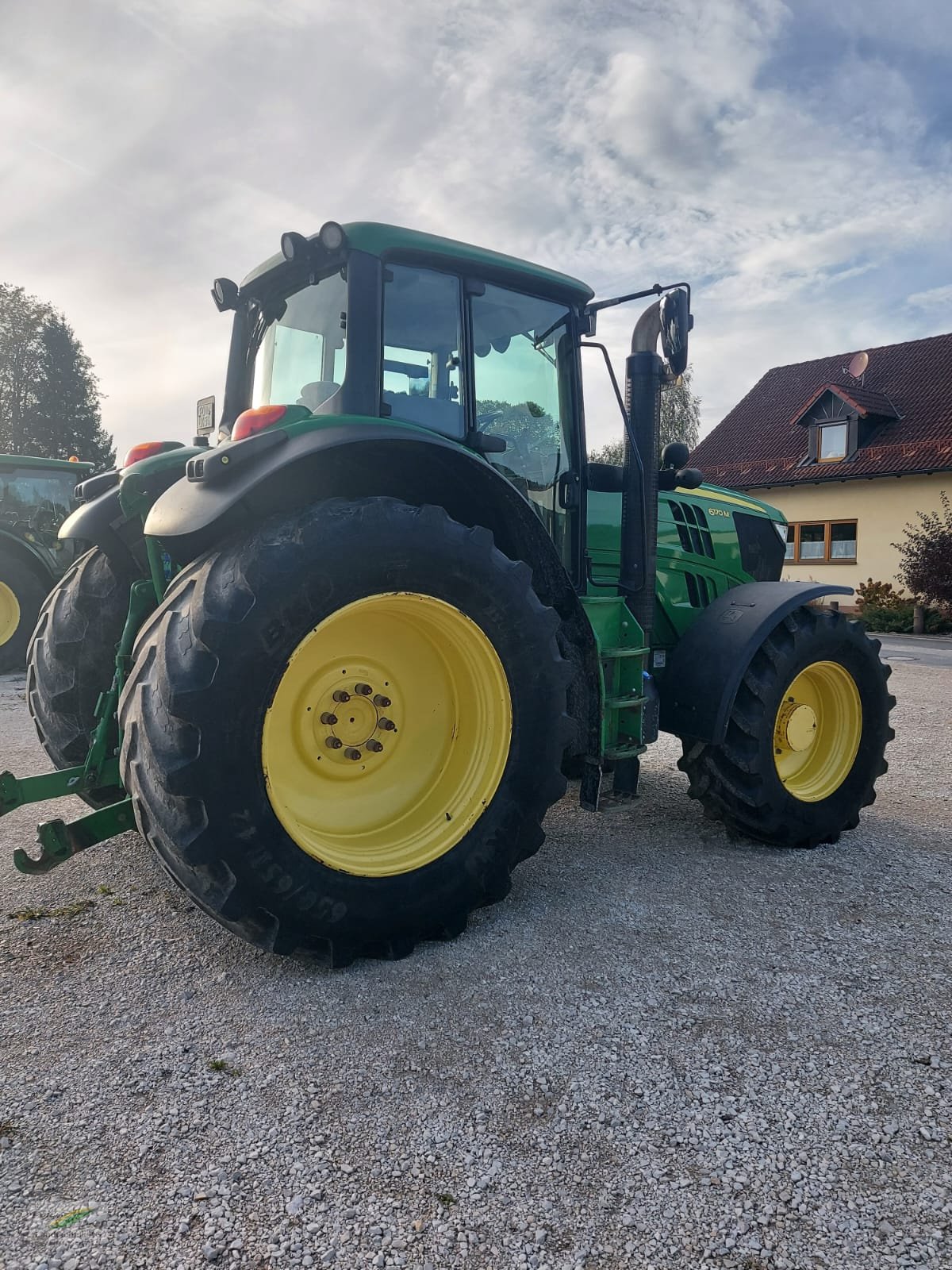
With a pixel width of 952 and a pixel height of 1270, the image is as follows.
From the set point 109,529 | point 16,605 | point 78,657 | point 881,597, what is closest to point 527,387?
point 109,529

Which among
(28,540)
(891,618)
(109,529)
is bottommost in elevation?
(891,618)

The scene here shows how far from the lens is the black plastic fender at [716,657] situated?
3.58 meters

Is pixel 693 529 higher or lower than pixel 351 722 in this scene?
higher

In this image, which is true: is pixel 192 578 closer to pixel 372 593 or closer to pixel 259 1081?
pixel 372 593

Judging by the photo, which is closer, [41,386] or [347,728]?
[347,728]

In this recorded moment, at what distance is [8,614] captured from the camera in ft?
29.3

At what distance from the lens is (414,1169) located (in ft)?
5.70

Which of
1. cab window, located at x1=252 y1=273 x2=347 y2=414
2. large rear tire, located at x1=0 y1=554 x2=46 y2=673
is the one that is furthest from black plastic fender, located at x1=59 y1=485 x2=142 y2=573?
large rear tire, located at x1=0 y1=554 x2=46 y2=673

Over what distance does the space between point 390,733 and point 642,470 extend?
5.58 feet

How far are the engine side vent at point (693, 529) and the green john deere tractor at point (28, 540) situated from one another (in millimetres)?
6427

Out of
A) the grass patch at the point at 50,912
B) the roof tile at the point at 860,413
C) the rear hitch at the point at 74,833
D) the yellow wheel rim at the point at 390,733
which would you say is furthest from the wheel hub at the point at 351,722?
the roof tile at the point at 860,413

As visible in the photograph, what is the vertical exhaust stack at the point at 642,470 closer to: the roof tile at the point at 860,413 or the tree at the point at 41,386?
the roof tile at the point at 860,413

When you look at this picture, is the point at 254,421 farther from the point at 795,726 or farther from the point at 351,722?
the point at 795,726

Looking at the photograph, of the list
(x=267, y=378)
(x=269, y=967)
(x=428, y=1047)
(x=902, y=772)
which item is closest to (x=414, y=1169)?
(x=428, y=1047)
